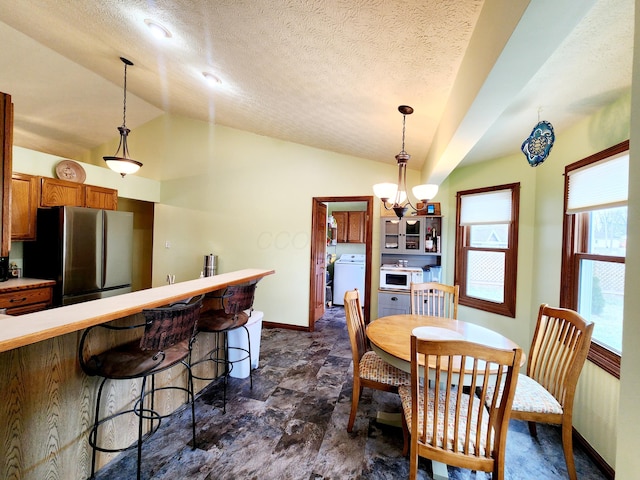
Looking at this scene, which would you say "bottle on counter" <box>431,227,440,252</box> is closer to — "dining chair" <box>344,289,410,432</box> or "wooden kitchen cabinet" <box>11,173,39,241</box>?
"dining chair" <box>344,289,410,432</box>

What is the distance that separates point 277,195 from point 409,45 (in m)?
3.17

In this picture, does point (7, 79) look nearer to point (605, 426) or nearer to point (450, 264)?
point (450, 264)

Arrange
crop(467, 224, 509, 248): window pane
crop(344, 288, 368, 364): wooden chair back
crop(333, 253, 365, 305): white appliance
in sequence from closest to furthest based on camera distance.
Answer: crop(344, 288, 368, 364): wooden chair back
crop(467, 224, 509, 248): window pane
crop(333, 253, 365, 305): white appliance

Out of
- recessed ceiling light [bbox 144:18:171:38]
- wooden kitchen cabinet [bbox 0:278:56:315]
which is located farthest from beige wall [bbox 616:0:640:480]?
wooden kitchen cabinet [bbox 0:278:56:315]

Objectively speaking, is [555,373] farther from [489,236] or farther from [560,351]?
[489,236]

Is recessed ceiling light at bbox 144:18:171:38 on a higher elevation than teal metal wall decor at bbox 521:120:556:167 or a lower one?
higher

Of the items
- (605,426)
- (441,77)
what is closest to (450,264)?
(605,426)

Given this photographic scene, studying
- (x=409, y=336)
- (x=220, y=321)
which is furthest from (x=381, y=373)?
(x=220, y=321)

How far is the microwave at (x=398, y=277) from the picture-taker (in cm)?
361

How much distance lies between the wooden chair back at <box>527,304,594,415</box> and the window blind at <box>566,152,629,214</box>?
0.83m

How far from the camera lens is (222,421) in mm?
2121

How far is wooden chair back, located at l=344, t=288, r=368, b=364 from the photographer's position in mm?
2029

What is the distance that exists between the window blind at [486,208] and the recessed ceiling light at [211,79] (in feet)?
10.4

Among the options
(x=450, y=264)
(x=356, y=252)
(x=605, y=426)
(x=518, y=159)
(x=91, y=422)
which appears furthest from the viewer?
(x=356, y=252)
